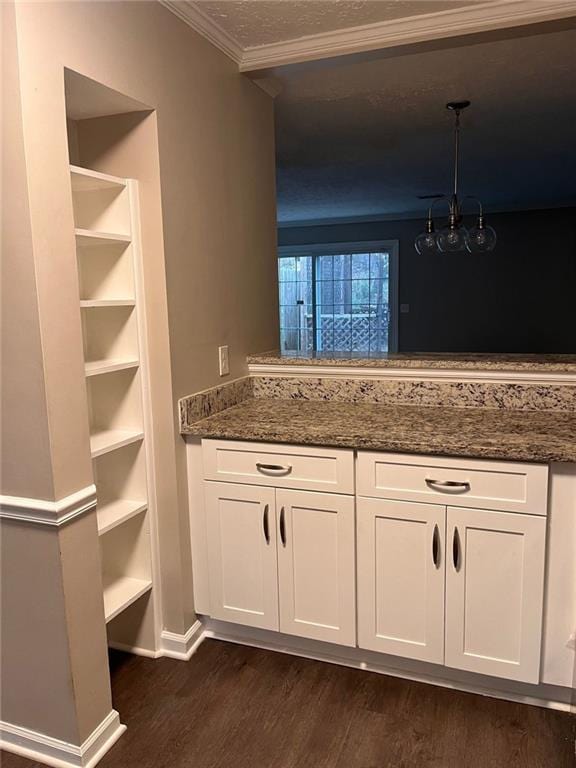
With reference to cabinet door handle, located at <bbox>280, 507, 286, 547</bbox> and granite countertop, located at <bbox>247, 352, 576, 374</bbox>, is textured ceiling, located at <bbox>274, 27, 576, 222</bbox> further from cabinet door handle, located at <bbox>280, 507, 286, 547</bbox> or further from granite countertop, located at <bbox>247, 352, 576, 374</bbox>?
cabinet door handle, located at <bbox>280, 507, 286, 547</bbox>

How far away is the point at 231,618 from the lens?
2.12 meters

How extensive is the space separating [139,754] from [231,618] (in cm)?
55

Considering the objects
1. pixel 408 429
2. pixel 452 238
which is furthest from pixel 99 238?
pixel 452 238

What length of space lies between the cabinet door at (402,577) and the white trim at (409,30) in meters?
1.63

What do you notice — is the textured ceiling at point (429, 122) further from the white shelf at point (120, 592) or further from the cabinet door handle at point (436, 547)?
the white shelf at point (120, 592)

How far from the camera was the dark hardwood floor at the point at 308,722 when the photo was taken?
5.33 feet

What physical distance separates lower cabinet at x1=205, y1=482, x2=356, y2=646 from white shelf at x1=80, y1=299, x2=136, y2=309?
71 centimetres

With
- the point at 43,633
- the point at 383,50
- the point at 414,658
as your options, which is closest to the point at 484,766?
the point at 414,658

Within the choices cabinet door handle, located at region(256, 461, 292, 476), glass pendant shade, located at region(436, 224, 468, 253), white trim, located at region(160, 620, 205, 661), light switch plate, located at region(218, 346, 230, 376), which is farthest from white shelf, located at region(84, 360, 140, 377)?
glass pendant shade, located at region(436, 224, 468, 253)

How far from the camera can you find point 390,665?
1986mm

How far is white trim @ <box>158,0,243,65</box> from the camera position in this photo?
1853 millimetres

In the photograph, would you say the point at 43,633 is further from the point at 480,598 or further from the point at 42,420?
the point at 480,598

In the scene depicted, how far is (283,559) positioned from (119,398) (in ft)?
2.64

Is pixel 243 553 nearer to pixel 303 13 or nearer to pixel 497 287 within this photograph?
pixel 303 13
